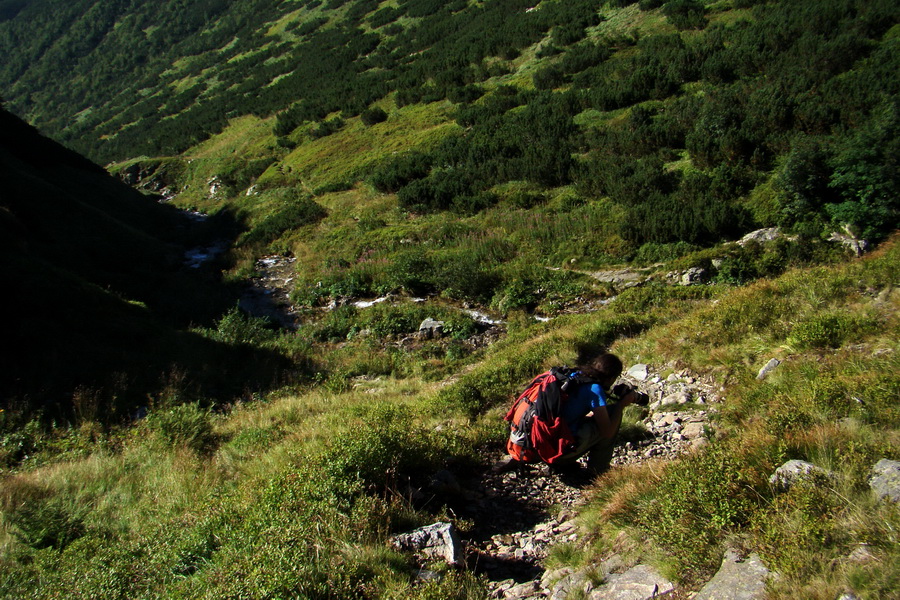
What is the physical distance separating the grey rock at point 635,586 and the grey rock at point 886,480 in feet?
3.67

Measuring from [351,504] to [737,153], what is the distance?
43.1 ft

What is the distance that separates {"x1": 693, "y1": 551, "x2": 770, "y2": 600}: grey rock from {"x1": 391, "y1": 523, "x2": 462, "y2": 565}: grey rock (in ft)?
4.88

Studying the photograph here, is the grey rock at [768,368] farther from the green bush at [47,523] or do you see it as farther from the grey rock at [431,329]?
the grey rock at [431,329]

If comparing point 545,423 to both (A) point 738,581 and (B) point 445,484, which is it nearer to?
(B) point 445,484

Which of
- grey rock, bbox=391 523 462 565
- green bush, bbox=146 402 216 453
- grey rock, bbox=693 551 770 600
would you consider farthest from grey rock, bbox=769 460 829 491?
green bush, bbox=146 402 216 453

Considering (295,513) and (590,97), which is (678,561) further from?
(590,97)

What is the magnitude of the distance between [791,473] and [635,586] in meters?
1.09

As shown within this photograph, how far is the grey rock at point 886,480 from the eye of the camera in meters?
2.39

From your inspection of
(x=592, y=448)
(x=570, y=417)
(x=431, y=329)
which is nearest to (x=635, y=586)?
(x=570, y=417)

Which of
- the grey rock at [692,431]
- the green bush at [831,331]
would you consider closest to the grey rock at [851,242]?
the green bush at [831,331]

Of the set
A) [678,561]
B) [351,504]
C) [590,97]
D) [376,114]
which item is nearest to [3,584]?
[351,504]

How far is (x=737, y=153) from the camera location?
12.6 m

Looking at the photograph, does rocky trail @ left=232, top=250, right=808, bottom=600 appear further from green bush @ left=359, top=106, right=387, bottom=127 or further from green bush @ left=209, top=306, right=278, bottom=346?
green bush @ left=359, top=106, right=387, bottom=127

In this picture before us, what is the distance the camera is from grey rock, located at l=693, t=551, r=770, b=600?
2.29 m
